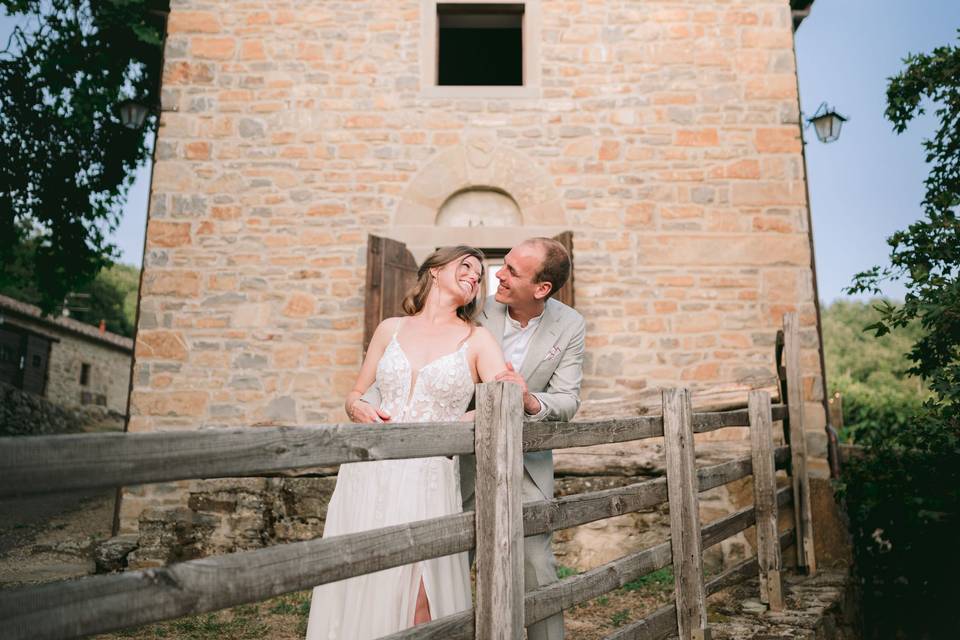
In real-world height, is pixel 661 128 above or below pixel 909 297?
above

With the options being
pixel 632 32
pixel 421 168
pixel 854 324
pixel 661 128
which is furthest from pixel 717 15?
pixel 854 324

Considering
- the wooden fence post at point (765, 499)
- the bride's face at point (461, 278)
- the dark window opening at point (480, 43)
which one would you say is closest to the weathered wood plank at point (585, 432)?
the bride's face at point (461, 278)

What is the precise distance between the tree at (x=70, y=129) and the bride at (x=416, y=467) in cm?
841

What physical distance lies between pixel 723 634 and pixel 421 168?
503cm

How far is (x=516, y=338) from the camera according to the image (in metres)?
3.04

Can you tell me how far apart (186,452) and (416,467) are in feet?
3.69

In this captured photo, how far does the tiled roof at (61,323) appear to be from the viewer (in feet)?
64.5

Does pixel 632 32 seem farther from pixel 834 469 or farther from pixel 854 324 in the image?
pixel 854 324

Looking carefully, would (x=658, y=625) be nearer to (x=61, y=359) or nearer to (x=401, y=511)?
(x=401, y=511)

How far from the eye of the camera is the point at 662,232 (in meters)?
6.99

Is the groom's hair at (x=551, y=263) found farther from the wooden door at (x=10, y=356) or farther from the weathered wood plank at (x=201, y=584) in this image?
the wooden door at (x=10, y=356)

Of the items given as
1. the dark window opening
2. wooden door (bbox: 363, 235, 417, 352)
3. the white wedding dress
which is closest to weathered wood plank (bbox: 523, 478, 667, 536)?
the white wedding dress

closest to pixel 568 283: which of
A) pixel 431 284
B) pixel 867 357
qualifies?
pixel 431 284

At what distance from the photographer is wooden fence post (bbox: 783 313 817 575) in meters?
4.98
